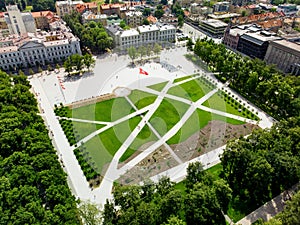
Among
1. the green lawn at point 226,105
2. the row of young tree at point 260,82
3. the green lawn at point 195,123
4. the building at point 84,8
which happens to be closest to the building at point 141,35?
the row of young tree at point 260,82

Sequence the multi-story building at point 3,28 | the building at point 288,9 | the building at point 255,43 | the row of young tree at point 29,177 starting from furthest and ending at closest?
1. the building at point 288,9
2. the multi-story building at point 3,28
3. the building at point 255,43
4. the row of young tree at point 29,177

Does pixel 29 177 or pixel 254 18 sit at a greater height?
pixel 254 18

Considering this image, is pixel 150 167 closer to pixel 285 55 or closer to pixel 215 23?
pixel 285 55

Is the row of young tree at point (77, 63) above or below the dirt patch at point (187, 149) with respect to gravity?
above

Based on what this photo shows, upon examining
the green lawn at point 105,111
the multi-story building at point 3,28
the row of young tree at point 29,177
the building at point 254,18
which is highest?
the building at point 254,18

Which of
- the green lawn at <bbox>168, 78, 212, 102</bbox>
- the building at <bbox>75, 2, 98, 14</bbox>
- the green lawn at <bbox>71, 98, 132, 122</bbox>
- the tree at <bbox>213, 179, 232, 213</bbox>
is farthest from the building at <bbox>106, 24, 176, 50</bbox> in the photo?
the tree at <bbox>213, 179, 232, 213</bbox>

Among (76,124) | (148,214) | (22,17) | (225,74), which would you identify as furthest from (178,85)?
(22,17)

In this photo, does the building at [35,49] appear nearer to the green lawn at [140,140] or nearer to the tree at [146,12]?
the green lawn at [140,140]

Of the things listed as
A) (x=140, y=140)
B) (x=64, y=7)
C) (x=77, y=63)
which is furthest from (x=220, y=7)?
(x=140, y=140)
